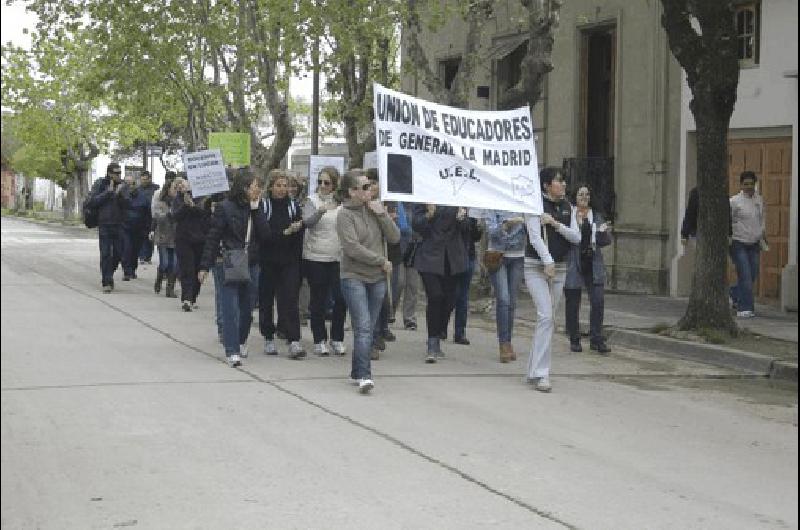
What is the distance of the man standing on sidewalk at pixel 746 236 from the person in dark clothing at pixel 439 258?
5712mm

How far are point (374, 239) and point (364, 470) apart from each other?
389cm

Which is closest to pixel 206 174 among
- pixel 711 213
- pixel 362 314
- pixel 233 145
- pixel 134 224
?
pixel 134 224

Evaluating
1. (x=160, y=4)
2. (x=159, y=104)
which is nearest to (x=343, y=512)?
(x=160, y=4)

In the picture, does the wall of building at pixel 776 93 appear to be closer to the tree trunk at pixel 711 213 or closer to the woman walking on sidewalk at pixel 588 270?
the tree trunk at pixel 711 213

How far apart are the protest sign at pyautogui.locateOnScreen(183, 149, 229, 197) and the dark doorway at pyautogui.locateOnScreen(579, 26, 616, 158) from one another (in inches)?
312

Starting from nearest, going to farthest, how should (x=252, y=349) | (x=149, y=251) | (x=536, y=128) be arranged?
(x=252, y=349) → (x=536, y=128) → (x=149, y=251)

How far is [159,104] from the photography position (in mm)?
36938

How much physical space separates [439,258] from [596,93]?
11.7 metres

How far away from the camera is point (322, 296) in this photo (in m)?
12.3

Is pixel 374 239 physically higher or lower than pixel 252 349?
higher

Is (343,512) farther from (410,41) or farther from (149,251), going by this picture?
(149,251)

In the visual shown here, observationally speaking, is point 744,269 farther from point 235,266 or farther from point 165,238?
point 165,238

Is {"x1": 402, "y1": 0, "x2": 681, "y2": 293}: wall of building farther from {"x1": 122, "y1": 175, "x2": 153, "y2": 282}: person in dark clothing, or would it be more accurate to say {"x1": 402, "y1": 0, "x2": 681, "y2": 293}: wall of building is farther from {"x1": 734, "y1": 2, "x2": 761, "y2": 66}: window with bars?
{"x1": 122, "y1": 175, "x2": 153, "y2": 282}: person in dark clothing

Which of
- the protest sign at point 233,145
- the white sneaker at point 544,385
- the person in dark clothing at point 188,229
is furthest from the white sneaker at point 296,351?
the protest sign at point 233,145
